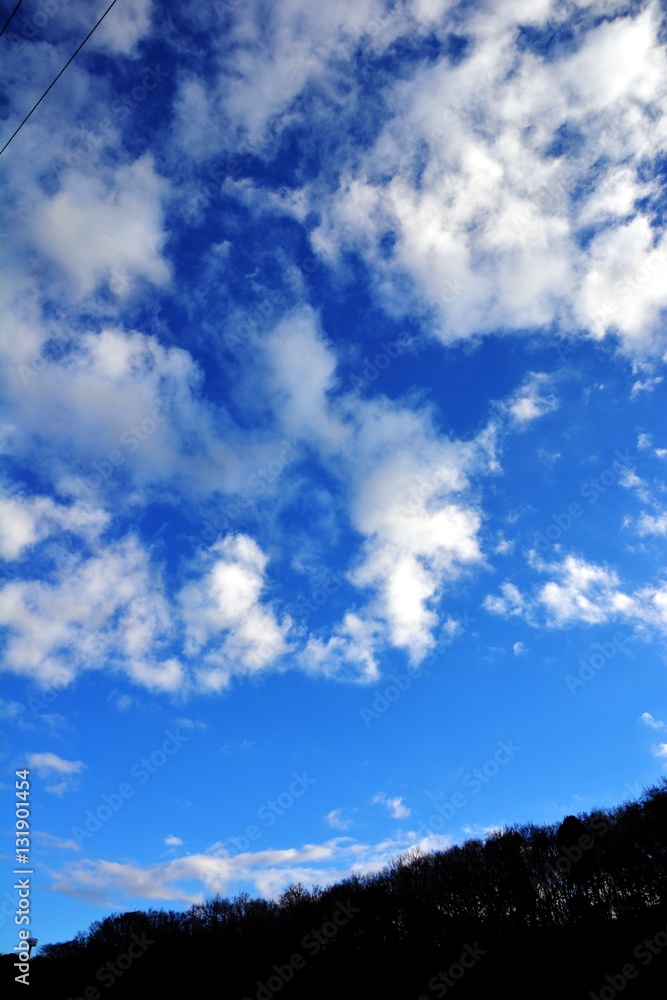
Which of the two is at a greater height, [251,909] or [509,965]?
[251,909]

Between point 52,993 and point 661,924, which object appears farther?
point 52,993

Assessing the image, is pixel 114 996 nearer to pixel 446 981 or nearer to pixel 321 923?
pixel 321 923

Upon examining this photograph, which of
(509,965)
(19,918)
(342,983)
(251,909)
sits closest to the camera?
(19,918)

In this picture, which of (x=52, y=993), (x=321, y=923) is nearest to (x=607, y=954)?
(x=321, y=923)

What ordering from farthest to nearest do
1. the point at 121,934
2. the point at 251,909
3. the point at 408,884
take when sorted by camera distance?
1. the point at 121,934
2. the point at 251,909
3. the point at 408,884

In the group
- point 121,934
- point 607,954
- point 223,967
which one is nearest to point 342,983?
point 223,967

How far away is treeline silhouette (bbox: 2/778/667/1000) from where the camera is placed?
40.4 meters

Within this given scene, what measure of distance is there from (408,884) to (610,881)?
22.0m

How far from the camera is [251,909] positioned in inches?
2881

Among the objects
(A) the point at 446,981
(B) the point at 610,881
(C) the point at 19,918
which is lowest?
(A) the point at 446,981

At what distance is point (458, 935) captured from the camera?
51312mm

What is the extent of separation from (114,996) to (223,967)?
1130 cm

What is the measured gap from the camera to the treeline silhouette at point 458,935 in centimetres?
4038

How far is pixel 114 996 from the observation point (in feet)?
189
